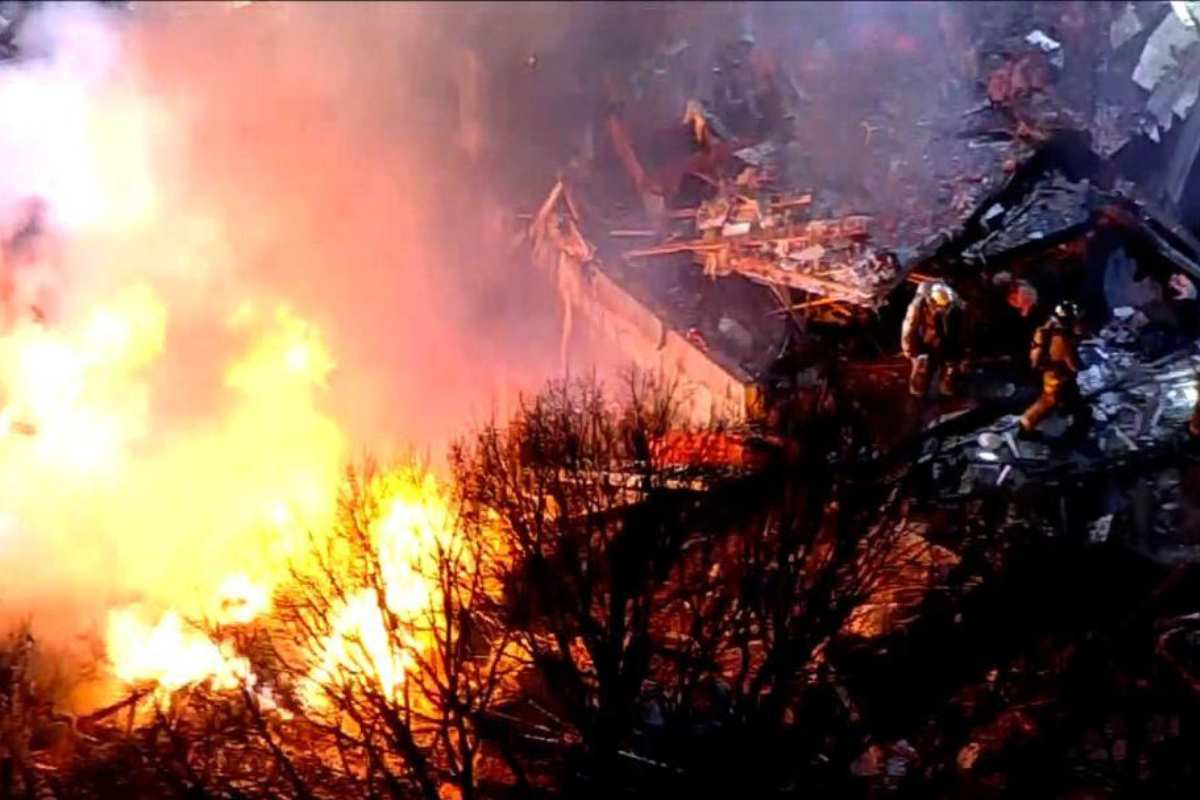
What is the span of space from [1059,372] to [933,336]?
7.89 feet

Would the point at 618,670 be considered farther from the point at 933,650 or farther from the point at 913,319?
the point at 913,319

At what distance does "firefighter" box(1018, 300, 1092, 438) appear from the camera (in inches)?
939

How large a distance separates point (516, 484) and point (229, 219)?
22315 mm

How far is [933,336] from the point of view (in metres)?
25.7

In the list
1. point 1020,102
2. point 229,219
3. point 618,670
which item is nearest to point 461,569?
point 618,670

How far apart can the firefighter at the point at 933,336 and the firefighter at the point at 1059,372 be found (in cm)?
152

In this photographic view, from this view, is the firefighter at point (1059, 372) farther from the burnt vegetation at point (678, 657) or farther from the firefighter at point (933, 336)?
the burnt vegetation at point (678, 657)

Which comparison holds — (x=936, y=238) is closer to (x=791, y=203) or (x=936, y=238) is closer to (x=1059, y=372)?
(x=791, y=203)

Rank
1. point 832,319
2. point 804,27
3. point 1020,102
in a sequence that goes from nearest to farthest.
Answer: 1. point 832,319
2. point 1020,102
3. point 804,27

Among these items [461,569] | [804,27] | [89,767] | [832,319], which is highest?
[804,27]

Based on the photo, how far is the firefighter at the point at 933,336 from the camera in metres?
25.5

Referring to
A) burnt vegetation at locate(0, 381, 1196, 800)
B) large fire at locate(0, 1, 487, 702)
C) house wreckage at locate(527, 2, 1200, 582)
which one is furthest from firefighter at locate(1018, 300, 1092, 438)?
large fire at locate(0, 1, 487, 702)

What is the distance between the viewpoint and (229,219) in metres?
38.4

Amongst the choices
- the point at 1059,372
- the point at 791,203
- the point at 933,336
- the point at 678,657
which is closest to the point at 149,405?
the point at 791,203
